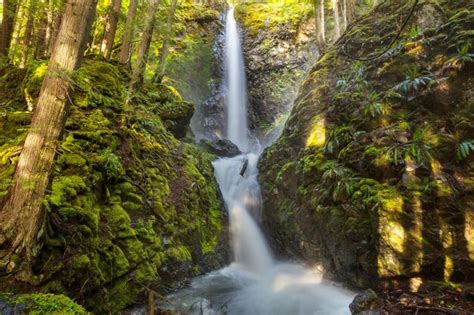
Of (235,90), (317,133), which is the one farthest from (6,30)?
(235,90)

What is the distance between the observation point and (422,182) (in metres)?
6.35

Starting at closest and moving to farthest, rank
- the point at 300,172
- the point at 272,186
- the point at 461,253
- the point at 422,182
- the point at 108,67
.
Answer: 1. the point at 461,253
2. the point at 422,182
3. the point at 108,67
4. the point at 300,172
5. the point at 272,186

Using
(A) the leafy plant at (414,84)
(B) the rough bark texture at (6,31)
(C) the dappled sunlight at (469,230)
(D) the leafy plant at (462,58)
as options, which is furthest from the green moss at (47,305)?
(D) the leafy plant at (462,58)

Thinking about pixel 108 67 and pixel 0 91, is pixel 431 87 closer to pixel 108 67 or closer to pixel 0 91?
pixel 108 67

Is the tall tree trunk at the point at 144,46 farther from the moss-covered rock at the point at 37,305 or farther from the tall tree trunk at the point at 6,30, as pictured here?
the moss-covered rock at the point at 37,305

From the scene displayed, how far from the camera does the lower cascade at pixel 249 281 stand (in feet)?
20.9

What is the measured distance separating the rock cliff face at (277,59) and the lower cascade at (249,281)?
293 inches

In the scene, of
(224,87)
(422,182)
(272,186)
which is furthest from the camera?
(224,87)

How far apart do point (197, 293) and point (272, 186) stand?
4.61m

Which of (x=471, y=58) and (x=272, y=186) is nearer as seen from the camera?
(x=471, y=58)

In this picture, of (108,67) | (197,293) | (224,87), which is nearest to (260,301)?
(197,293)

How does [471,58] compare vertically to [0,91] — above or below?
above

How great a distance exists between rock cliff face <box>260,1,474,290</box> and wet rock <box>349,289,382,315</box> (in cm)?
52

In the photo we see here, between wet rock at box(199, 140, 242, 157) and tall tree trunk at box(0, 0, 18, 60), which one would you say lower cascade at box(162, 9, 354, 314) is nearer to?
wet rock at box(199, 140, 242, 157)
